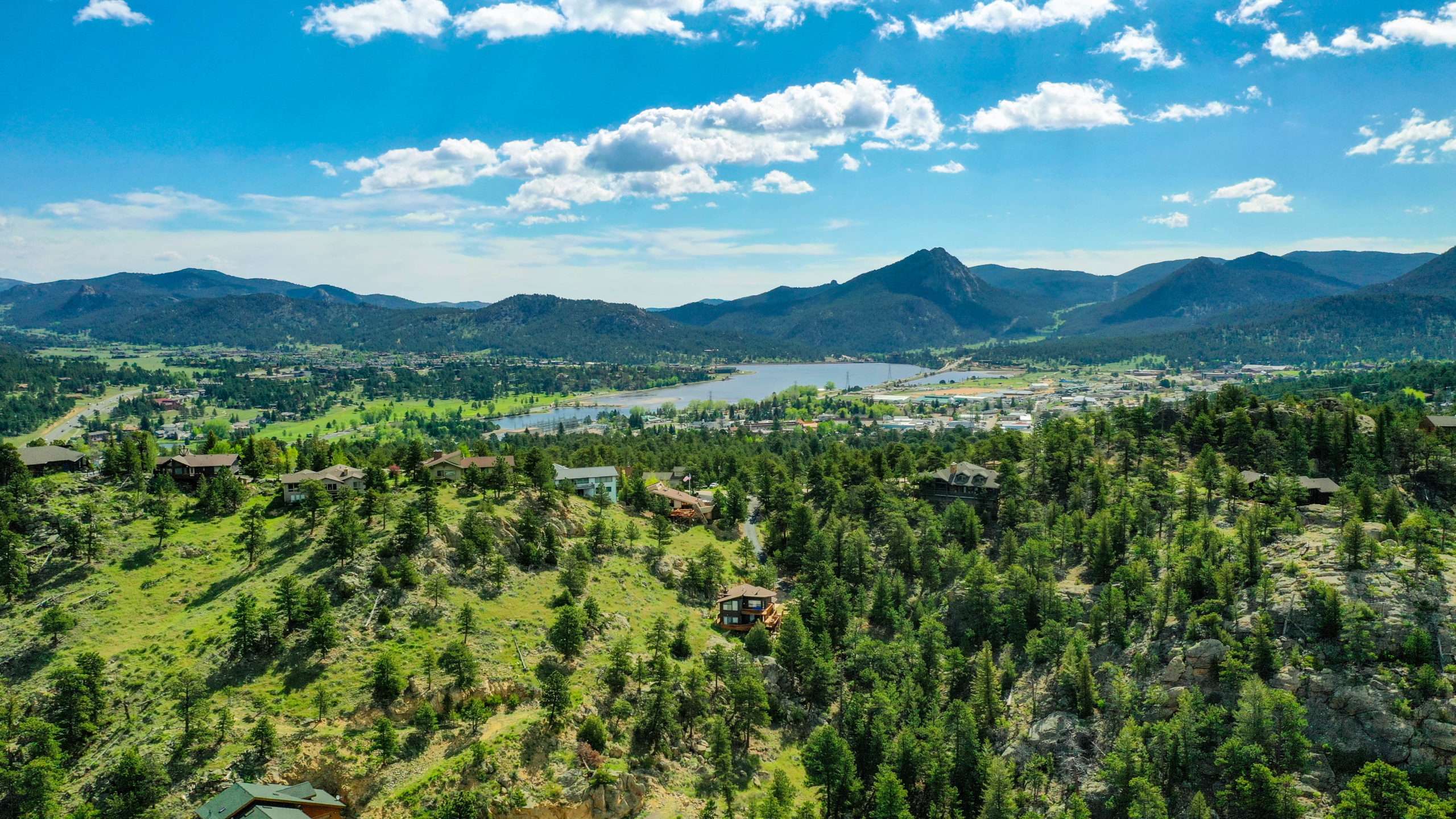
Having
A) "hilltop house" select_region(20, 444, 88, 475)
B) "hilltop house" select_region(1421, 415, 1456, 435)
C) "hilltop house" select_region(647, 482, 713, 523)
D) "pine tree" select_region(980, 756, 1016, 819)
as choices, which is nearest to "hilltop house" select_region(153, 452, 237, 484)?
"hilltop house" select_region(20, 444, 88, 475)

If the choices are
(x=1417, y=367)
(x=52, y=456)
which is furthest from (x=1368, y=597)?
(x=1417, y=367)

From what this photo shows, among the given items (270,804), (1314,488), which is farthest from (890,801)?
(1314,488)

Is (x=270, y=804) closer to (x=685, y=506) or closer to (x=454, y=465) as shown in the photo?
(x=454, y=465)

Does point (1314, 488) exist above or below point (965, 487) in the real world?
above

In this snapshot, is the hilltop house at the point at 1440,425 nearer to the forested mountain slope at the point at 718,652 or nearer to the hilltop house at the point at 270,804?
the forested mountain slope at the point at 718,652

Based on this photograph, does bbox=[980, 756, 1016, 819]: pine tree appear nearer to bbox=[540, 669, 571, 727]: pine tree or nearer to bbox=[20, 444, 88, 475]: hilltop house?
bbox=[540, 669, 571, 727]: pine tree
